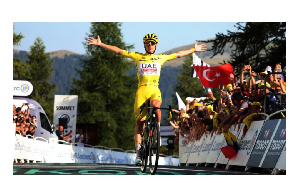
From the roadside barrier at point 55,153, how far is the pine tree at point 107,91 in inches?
1520

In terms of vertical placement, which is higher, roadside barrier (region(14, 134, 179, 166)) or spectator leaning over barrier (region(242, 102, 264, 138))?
spectator leaning over barrier (region(242, 102, 264, 138))

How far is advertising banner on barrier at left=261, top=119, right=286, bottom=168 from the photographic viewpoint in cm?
1291

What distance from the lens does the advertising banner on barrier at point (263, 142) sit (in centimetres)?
1373

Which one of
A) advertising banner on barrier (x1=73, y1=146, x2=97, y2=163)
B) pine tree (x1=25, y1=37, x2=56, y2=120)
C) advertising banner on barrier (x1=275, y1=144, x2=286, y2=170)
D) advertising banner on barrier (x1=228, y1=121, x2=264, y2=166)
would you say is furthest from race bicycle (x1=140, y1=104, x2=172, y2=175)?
pine tree (x1=25, y1=37, x2=56, y2=120)

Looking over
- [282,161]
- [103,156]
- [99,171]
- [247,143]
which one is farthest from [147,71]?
[103,156]

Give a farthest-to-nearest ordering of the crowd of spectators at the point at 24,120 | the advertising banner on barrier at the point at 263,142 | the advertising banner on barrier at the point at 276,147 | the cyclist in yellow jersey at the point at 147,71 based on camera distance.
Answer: the crowd of spectators at the point at 24,120 → the advertising banner on barrier at the point at 263,142 → the advertising banner on barrier at the point at 276,147 → the cyclist in yellow jersey at the point at 147,71

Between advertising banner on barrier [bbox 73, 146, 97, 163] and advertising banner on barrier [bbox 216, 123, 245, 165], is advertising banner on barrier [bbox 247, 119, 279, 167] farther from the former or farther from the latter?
advertising banner on barrier [bbox 73, 146, 97, 163]

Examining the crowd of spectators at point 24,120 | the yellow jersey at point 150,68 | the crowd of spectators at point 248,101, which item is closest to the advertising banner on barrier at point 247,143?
the crowd of spectators at point 248,101

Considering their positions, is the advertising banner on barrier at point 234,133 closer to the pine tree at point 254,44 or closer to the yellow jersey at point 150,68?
the yellow jersey at point 150,68

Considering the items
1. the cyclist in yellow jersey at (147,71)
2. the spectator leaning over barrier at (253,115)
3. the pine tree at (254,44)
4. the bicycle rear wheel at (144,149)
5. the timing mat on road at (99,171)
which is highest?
the pine tree at (254,44)

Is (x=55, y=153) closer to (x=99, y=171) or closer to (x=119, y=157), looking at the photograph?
(x=119, y=157)

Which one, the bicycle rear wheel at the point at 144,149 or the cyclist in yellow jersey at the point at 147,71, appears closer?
the bicycle rear wheel at the point at 144,149

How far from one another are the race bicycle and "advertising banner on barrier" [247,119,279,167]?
3.15 m
